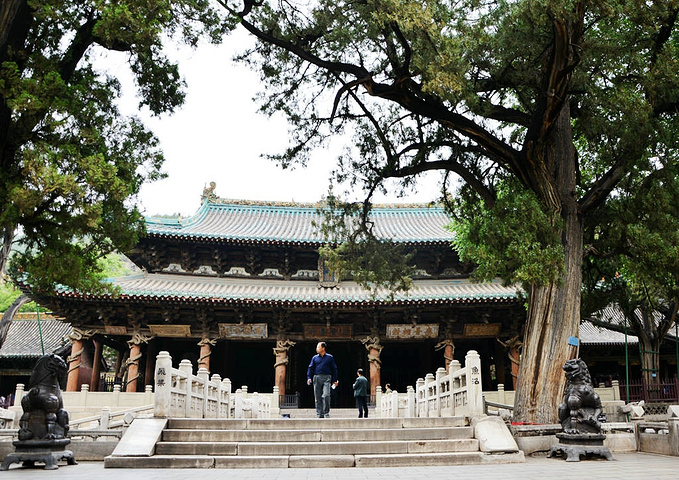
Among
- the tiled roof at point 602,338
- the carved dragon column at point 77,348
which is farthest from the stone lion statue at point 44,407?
the tiled roof at point 602,338

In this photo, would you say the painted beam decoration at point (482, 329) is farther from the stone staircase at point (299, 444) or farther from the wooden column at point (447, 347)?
the stone staircase at point (299, 444)

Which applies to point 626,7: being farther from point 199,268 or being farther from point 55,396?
point 199,268

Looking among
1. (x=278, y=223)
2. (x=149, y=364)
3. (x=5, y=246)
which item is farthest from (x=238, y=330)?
(x=5, y=246)

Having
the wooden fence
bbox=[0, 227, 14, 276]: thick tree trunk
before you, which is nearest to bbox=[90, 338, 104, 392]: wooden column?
bbox=[0, 227, 14, 276]: thick tree trunk

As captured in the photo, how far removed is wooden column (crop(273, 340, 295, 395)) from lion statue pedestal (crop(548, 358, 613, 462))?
10954mm

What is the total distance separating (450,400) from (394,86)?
5617mm

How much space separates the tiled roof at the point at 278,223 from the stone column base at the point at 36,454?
42.3 feet

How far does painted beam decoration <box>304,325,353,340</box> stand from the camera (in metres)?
19.0

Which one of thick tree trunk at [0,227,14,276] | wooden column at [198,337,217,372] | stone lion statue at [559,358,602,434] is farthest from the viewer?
wooden column at [198,337,217,372]

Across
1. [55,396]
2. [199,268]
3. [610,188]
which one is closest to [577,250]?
[610,188]

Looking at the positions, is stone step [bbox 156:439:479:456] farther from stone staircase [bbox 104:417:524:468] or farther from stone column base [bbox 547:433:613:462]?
stone column base [bbox 547:433:613:462]

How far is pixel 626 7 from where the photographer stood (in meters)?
8.13

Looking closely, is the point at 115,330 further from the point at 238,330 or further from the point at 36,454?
the point at 36,454

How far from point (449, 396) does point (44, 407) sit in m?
6.19
